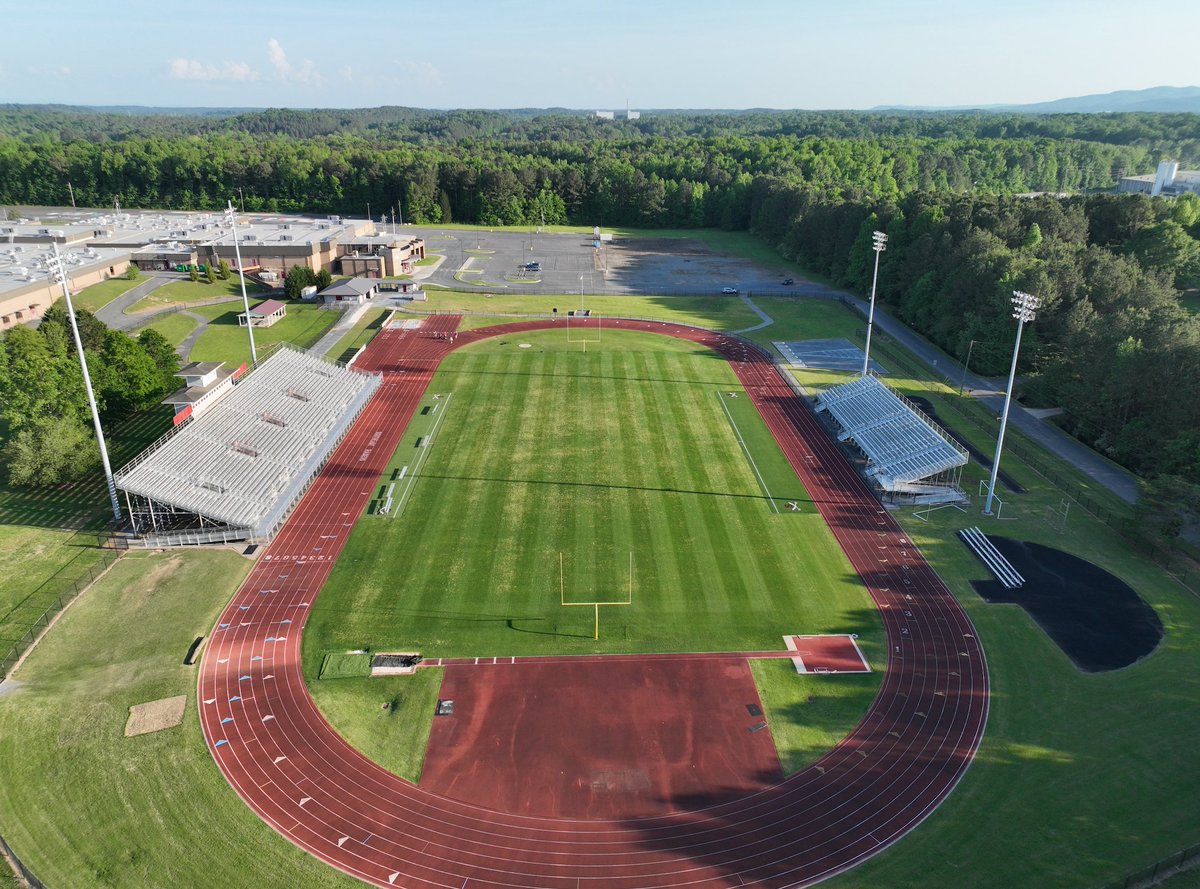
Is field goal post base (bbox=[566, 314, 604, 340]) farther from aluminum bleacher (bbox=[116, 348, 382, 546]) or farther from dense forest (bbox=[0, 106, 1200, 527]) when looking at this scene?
dense forest (bbox=[0, 106, 1200, 527])

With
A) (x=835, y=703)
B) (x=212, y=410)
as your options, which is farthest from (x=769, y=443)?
(x=212, y=410)

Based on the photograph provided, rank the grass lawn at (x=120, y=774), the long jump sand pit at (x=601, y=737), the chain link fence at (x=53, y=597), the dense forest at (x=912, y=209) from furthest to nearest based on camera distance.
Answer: the dense forest at (x=912, y=209) < the chain link fence at (x=53, y=597) < the long jump sand pit at (x=601, y=737) < the grass lawn at (x=120, y=774)

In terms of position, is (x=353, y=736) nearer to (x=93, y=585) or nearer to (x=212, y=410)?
(x=93, y=585)

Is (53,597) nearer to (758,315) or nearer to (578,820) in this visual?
(578,820)

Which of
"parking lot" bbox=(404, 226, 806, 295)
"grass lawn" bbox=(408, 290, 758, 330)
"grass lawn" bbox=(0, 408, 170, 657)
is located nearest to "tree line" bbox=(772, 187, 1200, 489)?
"parking lot" bbox=(404, 226, 806, 295)

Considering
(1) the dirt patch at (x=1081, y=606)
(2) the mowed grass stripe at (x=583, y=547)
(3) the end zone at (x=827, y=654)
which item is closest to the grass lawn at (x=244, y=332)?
(2) the mowed grass stripe at (x=583, y=547)

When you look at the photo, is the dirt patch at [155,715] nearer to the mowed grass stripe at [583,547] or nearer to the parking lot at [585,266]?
the mowed grass stripe at [583,547]

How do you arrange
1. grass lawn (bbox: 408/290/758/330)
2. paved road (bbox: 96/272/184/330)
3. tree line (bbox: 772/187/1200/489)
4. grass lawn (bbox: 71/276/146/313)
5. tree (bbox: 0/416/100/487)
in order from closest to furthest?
tree (bbox: 0/416/100/487)
tree line (bbox: 772/187/1200/489)
paved road (bbox: 96/272/184/330)
grass lawn (bbox: 71/276/146/313)
grass lawn (bbox: 408/290/758/330)

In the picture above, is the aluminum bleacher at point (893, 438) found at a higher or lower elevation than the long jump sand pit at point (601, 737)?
higher
